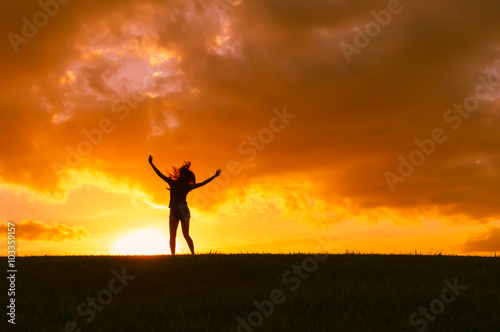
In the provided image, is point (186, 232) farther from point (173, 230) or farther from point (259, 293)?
point (259, 293)

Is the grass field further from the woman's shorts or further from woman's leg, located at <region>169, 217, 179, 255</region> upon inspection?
the woman's shorts

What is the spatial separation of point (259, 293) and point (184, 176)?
741cm

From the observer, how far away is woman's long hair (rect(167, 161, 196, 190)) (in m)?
19.0

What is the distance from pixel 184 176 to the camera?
1898cm

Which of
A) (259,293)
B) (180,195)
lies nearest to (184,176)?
(180,195)

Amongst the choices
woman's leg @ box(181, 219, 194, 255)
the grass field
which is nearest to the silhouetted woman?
woman's leg @ box(181, 219, 194, 255)

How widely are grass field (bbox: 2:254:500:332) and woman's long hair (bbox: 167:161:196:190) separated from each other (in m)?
2.79

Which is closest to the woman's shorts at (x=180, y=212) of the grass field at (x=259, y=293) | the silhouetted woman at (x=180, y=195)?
the silhouetted woman at (x=180, y=195)

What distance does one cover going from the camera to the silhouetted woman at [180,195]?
18.7m

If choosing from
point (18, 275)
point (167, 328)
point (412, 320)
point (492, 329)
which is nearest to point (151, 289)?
point (167, 328)

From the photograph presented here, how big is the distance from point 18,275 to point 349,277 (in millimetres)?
9606

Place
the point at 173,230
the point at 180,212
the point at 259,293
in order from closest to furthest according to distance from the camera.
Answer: the point at 259,293, the point at 180,212, the point at 173,230

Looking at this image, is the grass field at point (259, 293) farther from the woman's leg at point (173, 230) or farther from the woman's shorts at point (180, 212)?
the woman's shorts at point (180, 212)

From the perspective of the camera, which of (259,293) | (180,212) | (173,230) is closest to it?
(259,293)
